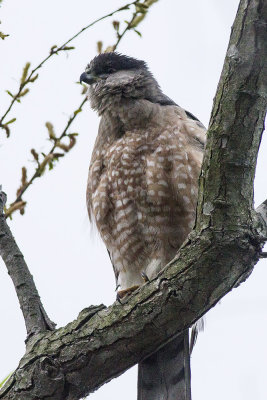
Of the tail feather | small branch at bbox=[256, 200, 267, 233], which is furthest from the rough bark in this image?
the tail feather

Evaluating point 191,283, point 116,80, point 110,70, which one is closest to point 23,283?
point 191,283

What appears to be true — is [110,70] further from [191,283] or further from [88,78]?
[191,283]

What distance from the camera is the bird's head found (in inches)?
199

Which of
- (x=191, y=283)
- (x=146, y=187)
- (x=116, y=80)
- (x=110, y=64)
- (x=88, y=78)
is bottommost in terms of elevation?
(x=191, y=283)

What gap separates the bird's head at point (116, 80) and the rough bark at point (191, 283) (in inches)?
84.8

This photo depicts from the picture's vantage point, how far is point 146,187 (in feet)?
14.6

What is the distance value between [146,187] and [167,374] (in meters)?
1.34

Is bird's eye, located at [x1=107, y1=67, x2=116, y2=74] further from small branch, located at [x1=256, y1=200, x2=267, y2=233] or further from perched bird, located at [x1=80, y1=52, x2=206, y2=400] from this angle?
small branch, located at [x1=256, y1=200, x2=267, y2=233]

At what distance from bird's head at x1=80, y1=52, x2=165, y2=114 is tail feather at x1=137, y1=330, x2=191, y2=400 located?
2040mm

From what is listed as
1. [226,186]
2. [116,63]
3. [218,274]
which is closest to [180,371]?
[218,274]

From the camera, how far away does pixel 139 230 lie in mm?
4531

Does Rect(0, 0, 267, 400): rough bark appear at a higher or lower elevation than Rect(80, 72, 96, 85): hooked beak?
lower

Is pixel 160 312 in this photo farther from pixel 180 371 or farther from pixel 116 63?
A: pixel 116 63

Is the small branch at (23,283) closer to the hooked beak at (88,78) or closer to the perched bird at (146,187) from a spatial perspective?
the perched bird at (146,187)
